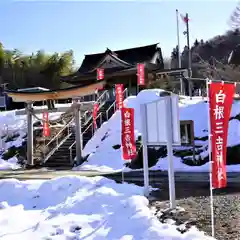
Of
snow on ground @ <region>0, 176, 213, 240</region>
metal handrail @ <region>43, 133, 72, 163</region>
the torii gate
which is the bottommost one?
snow on ground @ <region>0, 176, 213, 240</region>

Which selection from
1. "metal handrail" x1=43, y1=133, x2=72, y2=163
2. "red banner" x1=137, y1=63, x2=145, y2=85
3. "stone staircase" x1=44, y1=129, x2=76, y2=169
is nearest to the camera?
"stone staircase" x1=44, y1=129, x2=76, y2=169

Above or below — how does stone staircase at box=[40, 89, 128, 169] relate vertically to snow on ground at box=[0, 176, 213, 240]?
above

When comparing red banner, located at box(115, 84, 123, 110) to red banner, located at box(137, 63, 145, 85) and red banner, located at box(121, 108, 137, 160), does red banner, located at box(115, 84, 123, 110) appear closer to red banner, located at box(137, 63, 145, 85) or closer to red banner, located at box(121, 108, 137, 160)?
red banner, located at box(137, 63, 145, 85)

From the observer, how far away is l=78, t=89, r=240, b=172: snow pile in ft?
52.0

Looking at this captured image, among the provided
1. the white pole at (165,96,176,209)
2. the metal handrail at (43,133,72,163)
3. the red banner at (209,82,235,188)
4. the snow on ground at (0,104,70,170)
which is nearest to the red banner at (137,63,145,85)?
the snow on ground at (0,104,70,170)

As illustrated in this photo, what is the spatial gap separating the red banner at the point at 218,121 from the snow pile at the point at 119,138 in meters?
8.39

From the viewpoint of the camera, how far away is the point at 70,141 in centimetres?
2111

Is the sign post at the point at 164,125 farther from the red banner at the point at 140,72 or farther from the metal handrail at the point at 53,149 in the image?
the red banner at the point at 140,72

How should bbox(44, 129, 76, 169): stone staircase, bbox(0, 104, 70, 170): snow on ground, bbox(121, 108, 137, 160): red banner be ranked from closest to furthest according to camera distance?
bbox(121, 108, 137, 160): red banner < bbox(44, 129, 76, 169): stone staircase < bbox(0, 104, 70, 170): snow on ground

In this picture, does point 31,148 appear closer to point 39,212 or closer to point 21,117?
point 21,117

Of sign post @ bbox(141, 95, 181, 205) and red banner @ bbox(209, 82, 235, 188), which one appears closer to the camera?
red banner @ bbox(209, 82, 235, 188)

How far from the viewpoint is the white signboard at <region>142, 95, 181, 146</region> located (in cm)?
694

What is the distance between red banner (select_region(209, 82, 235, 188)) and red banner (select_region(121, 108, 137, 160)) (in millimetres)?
5046

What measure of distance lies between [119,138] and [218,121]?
1393cm
